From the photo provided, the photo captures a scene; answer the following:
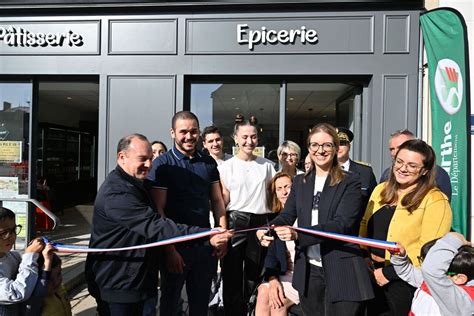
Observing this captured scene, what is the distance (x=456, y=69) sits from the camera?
427 cm

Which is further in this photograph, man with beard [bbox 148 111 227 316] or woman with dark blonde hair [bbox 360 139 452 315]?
man with beard [bbox 148 111 227 316]

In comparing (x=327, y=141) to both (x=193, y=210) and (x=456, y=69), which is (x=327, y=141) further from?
(x=456, y=69)

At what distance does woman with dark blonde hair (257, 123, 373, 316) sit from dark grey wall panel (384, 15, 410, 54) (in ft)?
12.5

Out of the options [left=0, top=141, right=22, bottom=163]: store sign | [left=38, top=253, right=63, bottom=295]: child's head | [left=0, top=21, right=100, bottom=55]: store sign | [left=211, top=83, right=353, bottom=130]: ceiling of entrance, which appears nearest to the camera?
[left=38, top=253, right=63, bottom=295]: child's head

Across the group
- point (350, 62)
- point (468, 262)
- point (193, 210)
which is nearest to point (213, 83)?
point (350, 62)

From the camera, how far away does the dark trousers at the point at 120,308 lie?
2.40 metres

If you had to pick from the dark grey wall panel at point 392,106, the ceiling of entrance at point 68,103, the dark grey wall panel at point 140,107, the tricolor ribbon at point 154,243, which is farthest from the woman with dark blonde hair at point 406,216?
the ceiling of entrance at point 68,103

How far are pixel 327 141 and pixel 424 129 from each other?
12.3ft

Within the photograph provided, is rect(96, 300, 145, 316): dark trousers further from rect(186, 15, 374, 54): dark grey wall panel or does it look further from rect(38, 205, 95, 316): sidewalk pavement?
rect(186, 15, 374, 54): dark grey wall panel

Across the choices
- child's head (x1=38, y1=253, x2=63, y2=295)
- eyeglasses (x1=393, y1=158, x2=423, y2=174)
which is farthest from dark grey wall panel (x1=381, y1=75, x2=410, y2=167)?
child's head (x1=38, y1=253, x2=63, y2=295)

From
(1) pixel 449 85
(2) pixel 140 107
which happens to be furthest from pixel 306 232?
(2) pixel 140 107

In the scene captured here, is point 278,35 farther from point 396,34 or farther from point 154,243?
point 154,243

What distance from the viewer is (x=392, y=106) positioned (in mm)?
5680

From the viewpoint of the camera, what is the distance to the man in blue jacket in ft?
7.68
